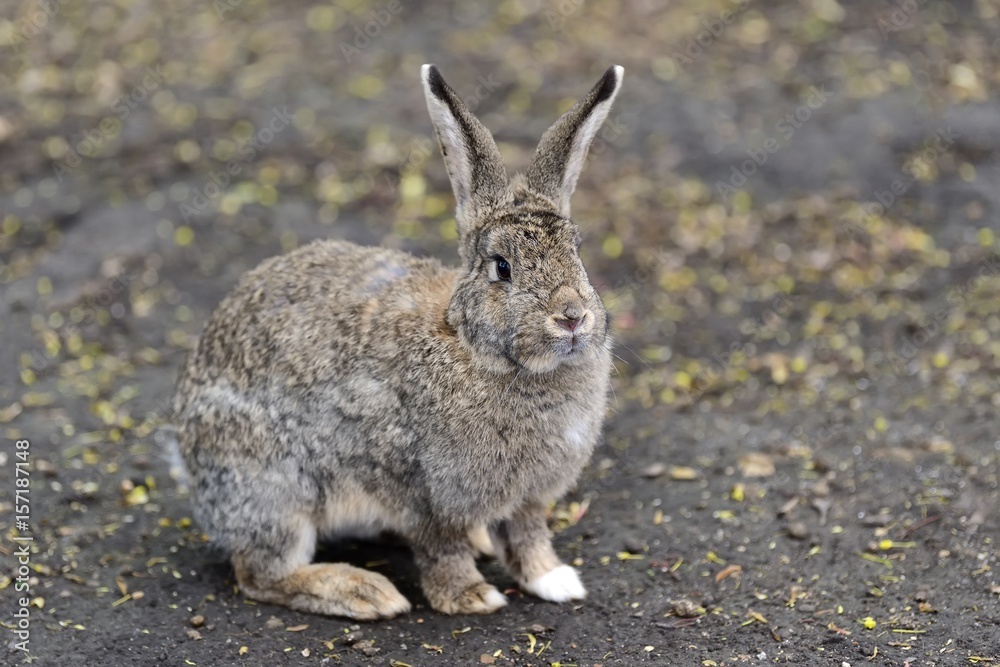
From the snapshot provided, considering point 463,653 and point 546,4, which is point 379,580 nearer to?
point 463,653

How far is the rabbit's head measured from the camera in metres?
4.90

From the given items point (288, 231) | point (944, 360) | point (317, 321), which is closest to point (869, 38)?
point (944, 360)

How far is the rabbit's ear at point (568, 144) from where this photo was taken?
→ 512 cm

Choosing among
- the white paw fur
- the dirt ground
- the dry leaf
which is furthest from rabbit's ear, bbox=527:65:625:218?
the dry leaf

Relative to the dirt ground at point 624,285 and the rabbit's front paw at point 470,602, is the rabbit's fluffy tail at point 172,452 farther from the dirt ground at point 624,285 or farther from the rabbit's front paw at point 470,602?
the rabbit's front paw at point 470,602

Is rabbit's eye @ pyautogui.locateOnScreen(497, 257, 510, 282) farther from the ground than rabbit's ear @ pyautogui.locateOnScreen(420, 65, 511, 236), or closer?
closer

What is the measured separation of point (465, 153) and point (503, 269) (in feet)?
1.80

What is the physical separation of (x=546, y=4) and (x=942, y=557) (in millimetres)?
7058

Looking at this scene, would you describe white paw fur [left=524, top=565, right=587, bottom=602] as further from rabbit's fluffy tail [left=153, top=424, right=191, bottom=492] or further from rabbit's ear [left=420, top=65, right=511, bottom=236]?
rabbit's fluffy tail [left=153, top=424, right=191, bottom=492]

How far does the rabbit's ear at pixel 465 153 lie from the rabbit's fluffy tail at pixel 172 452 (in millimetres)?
1947

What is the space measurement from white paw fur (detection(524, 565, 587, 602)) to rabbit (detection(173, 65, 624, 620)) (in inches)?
0.5

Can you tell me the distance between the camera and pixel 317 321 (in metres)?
5.57

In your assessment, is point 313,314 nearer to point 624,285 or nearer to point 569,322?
point 569,322

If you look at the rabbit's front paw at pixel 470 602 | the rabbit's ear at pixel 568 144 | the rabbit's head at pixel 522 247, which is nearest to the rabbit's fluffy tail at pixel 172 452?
the rabbit's front paw at pixel 470 602
